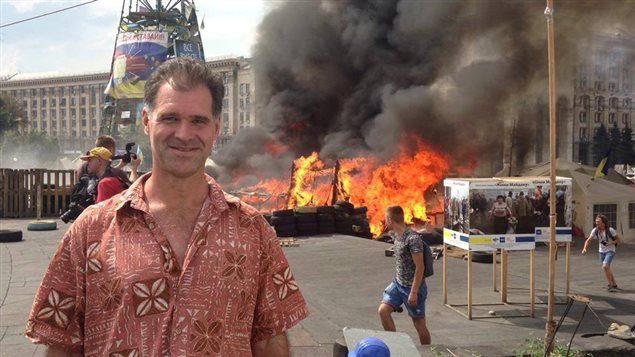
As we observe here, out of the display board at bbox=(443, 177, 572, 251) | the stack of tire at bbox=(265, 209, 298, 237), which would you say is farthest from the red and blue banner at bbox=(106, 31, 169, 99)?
the display board at bbox=(443, 177, 572, 251)

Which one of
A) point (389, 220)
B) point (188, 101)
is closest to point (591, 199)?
point (389, 220)

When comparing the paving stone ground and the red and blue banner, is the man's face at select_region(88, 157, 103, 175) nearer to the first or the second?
the paving stone ground

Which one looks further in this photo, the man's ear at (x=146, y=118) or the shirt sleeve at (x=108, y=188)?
the shirt sleeve at (x=108, y=188)

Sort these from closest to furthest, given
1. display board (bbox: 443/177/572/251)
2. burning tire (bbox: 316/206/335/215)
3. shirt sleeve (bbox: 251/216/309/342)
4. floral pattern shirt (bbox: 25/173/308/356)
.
A: 1. floral pattern shirt (bbox: 25/173/308/356)
2. shirt sleeve (bbox: 251/216/309/342)
3. display board (bbox: 443/177/572/251)
4. burning tire (bbox: 316/206/335/215)

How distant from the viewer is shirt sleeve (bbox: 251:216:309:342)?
2068 mm

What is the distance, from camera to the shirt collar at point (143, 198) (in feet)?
6.29

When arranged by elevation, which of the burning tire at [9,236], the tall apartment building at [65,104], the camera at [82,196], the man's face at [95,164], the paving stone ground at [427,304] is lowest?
the paving stone ground at [427,304]

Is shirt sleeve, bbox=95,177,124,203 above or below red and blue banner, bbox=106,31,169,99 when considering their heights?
below

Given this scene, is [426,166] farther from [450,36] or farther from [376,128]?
[450,36]

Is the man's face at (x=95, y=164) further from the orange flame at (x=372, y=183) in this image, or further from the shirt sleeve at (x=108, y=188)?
the orange flame at (x=372, y=183)

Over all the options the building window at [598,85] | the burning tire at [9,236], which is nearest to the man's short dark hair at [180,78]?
the burning tire at [9,236]

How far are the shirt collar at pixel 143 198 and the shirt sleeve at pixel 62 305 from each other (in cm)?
20

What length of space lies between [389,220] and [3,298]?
541 cm

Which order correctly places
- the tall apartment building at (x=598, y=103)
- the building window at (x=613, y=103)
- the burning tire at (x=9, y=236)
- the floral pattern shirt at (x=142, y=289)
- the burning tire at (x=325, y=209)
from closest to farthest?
the floral pattern shirt at (x=142, y=289)
the burning tire at (x=9, y=236)
the burning tire at (x=325, y=209)
the tall apartment building at (x=598, y=103)
the building window at (x=613, y=103)
